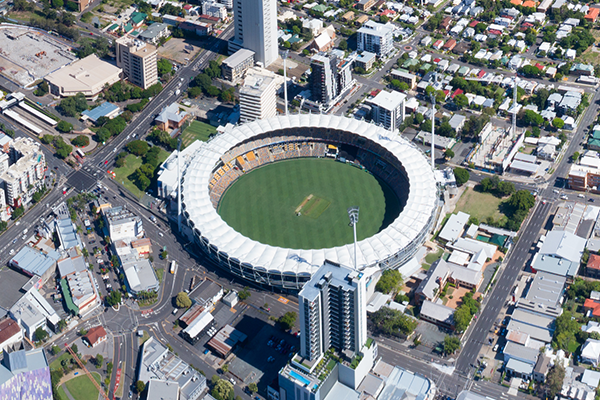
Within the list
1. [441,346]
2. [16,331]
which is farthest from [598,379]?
[16,331]

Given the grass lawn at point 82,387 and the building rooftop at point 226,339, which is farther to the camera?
the building rooftop at point 226,339

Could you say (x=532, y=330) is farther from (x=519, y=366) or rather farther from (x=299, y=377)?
(x=299, y=377)

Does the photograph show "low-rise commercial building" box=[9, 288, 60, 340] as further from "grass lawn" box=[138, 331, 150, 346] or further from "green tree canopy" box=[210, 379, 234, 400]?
"green tree canopy" box=[210, 379, 234, 400]

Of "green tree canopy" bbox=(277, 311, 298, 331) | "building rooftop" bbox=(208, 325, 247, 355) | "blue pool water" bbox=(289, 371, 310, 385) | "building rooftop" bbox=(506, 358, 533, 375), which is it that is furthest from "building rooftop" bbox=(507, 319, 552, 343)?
"building rooftop" bbox=(208, 325, 247, 355)

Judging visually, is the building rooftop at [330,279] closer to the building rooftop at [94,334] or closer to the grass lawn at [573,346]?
the building rooftop at [94,334]

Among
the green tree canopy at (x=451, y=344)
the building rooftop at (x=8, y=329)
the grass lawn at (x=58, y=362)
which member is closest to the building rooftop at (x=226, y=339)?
the grass lawn at (x=58, y=362)

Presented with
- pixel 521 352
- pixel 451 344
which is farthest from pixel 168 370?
pixel 521 352
